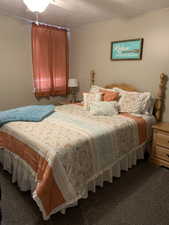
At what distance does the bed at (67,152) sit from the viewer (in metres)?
1.47

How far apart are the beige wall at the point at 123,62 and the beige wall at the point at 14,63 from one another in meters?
1.24

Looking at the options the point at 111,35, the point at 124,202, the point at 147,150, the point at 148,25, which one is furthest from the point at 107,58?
the point at 124,202

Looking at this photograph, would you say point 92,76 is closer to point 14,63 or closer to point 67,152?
point 14,63

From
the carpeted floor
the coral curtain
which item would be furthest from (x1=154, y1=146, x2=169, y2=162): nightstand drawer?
the coral curtain

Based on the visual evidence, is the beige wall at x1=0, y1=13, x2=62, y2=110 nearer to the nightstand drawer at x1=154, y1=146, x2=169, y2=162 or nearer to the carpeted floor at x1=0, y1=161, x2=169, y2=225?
the carpeted floor at x1=0, y1=161, x2=169, y2=225

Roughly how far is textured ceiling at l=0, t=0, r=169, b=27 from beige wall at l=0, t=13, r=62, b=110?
285 millimetres

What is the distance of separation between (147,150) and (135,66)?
157 cm

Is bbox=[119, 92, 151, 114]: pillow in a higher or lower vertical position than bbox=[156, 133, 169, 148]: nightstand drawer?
higher

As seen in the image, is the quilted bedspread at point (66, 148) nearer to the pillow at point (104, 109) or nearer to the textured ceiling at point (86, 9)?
the pillow at point (104, 109)

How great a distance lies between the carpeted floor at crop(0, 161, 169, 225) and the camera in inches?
61.5

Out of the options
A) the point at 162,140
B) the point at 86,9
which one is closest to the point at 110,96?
the point at 162,140

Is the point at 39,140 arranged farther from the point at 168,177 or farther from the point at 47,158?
the point at 168,177

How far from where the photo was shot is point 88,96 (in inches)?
124

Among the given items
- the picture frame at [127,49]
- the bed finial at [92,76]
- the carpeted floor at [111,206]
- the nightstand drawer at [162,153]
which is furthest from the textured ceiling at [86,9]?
the carpeted floor at [111,206]
